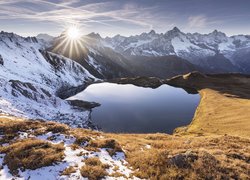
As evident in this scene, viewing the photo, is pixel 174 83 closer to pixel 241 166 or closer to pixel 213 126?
pixel 213 126

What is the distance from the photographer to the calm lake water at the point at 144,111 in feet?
289

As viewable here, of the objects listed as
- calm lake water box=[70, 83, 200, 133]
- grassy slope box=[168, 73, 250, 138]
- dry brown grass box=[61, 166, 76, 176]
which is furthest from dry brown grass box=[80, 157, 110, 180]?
calm lake water box=[70, 83, 200, 133]

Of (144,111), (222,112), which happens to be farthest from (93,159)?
(144,111)

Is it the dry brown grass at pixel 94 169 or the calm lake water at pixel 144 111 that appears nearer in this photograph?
the dry brown grass at pixel 94 169

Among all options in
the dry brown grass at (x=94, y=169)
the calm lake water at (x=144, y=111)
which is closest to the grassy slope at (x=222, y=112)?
the calm lake water at (x=144, y=111)

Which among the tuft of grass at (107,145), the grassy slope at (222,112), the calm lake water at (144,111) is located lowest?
the calm lake water at (144,111)

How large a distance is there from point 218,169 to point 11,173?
14414 mm

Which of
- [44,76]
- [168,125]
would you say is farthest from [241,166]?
[44,76]

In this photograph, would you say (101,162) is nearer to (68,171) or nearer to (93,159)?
(93,159)

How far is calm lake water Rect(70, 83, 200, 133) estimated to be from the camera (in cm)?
8800

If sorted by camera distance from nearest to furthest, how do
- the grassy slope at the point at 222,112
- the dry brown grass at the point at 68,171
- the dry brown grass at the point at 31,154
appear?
the dry brown grass at the point at 68,171
the dry brown grass at the point at 31,154
the grassy slope at the point at 222,112

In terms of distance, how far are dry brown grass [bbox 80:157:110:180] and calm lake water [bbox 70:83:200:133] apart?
64412 mm

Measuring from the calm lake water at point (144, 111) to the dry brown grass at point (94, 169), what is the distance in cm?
6441

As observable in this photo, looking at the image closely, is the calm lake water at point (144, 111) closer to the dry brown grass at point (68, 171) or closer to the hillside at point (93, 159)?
the hillside at point (93, 159)
